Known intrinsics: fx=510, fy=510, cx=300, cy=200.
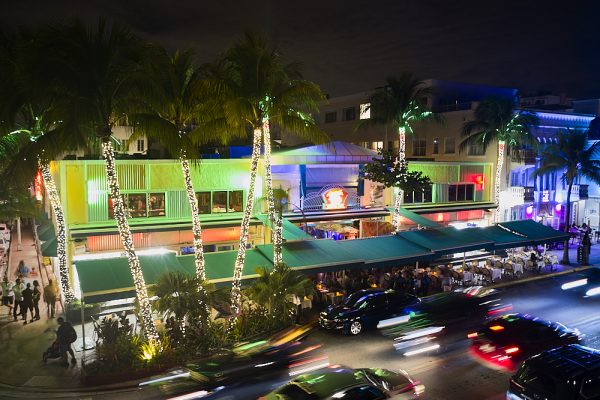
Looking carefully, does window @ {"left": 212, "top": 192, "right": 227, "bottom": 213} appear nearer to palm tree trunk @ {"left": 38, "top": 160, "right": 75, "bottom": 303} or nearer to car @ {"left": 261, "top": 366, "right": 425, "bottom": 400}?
palm tree trunk @ {"left": 38, "top": 160, "right": 75, "bottom": 303}

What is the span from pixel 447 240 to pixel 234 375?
16.0 meters

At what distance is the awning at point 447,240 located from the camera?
2534 cm

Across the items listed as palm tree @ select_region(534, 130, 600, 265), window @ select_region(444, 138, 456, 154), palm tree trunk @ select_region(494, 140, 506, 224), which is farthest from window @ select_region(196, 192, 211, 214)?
palm tree @ select_region(534, 130, 600, 265)

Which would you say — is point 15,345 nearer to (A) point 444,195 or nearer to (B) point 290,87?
(B) point 290,87

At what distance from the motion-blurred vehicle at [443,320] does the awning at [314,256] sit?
343 cm

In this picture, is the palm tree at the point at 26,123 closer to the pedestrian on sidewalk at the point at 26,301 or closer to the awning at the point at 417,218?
the pedestrian on sidewalk at the point at 26,301

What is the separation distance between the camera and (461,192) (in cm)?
3450

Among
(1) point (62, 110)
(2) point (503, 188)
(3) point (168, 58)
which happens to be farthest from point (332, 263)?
(2) point (503, 188)

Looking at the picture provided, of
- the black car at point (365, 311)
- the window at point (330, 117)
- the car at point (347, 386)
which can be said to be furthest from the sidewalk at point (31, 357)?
the window at point (330, 117)

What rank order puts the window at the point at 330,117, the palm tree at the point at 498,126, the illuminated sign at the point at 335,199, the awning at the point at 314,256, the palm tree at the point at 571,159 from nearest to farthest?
1. the awning at the point at 314,256
2. the illuminated sign at the point at 335,199
3. the palm tree at the point at 498,126
4. the palm tree at the point at 571,159
5. the window at the point at 330,117

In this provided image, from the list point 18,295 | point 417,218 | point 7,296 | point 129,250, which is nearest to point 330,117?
point 417,218

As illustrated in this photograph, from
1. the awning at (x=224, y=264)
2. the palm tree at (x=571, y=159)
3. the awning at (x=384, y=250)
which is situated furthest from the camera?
the palm tree at (x=571, y=159)

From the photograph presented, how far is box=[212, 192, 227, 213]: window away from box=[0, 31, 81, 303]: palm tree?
21.6ft

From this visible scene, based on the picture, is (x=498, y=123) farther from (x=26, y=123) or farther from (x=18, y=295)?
(x=18, y=295)
